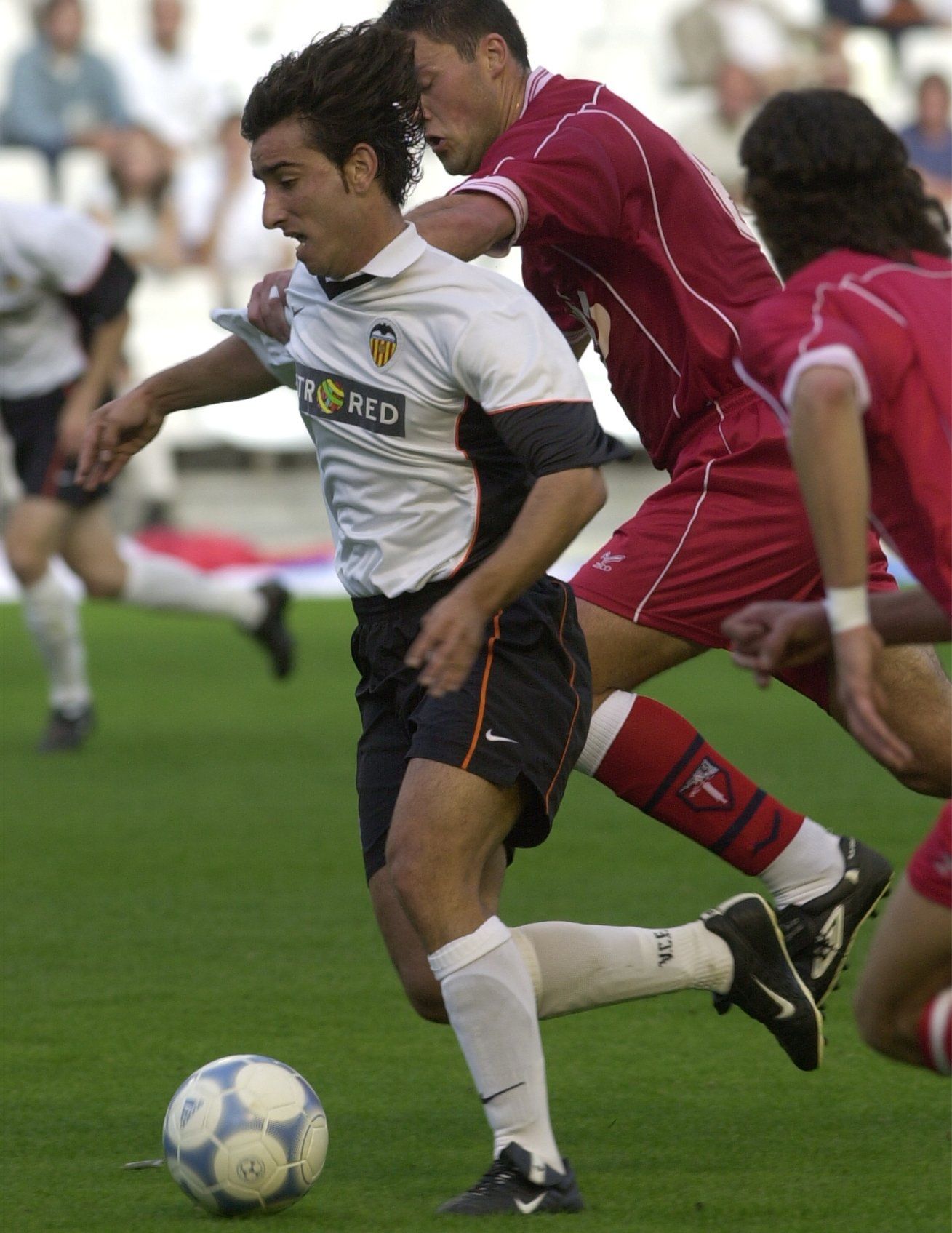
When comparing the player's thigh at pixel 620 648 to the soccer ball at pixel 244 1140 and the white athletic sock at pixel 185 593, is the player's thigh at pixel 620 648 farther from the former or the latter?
the white athletic sock at pixel 185 593

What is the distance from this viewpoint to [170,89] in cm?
1831

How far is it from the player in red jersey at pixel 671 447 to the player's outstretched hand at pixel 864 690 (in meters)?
1.35

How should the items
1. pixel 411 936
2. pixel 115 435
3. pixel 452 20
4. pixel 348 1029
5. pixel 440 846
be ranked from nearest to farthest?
pixel 440 846
pixel 411 936
pixel 115 435
pixel 452 20
pixel 348 1029

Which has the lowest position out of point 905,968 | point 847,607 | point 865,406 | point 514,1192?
point 514,1192

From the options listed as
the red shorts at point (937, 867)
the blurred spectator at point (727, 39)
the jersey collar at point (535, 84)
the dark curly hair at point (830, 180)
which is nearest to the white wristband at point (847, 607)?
the red shorts at point (937, 867)

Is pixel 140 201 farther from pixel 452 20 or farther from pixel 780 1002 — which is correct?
pixel 780 1002

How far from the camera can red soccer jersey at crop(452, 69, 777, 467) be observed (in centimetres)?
418

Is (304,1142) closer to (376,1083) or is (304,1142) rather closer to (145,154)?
(376,1083)

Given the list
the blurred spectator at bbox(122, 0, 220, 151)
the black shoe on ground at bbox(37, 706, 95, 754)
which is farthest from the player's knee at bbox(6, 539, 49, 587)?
the blurred spectator at bbox(122, 0, 220, 151)

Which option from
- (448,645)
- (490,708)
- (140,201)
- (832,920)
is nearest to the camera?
(448,645)

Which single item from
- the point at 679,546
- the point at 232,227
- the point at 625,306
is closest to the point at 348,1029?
the point at 679,546

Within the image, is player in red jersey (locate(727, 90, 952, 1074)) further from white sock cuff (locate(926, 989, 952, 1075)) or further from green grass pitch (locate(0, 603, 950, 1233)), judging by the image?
green grass pitch (locate(0, 603, 950, 1233))

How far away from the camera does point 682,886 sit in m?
6.16

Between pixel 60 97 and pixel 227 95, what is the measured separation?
1729mm
